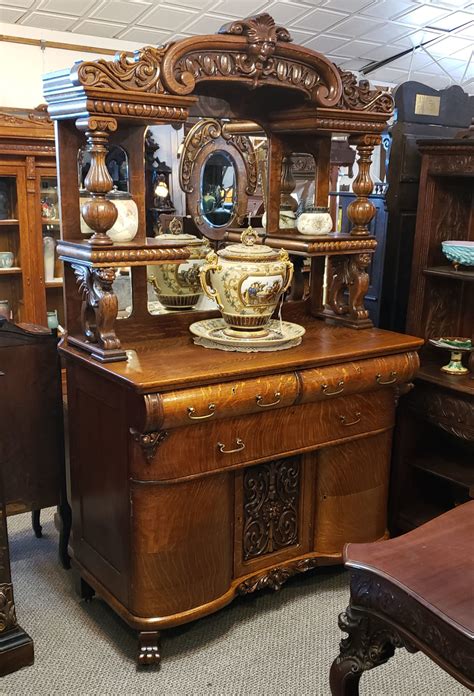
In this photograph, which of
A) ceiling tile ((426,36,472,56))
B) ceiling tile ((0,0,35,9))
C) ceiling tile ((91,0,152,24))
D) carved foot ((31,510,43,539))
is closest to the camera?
carved foot ((31,510,43,539))

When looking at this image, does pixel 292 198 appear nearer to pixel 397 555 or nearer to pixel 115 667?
pixel 397 555

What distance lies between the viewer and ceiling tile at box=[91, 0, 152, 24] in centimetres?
393

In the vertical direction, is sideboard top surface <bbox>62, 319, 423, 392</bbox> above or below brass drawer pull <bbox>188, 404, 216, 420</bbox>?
above

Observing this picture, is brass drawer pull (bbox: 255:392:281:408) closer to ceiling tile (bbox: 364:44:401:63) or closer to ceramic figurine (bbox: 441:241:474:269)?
ceramic figurine (bbox: 441:241:474:269)

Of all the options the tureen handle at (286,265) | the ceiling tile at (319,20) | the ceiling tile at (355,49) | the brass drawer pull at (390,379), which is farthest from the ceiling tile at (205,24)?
the brass drawer pull at (390,379)

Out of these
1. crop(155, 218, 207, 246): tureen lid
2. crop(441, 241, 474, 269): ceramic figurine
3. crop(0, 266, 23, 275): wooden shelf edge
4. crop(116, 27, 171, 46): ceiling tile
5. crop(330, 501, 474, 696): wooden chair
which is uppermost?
crop(116, 27, 171, 46): ceiling tile

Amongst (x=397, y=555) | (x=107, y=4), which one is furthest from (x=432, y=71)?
(x=397, y=555)

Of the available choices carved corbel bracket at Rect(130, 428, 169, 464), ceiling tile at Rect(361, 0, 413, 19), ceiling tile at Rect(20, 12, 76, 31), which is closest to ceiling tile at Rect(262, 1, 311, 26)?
ceiling tile at Rect(361, 0, 413, 19)

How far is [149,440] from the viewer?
1.97 meters

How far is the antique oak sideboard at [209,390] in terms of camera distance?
2035 mm

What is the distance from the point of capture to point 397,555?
155 cm

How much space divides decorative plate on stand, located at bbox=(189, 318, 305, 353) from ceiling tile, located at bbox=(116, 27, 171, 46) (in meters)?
2.56

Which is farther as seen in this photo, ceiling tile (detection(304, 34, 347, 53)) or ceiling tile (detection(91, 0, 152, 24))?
ceiling tile (detection(304, 34, 347, 53))

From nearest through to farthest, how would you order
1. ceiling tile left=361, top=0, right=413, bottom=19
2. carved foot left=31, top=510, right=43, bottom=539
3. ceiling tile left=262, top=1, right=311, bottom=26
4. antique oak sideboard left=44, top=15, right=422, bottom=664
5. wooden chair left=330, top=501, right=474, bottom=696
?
wooden chair left=330, top=501, right=474, bottom=696 → antique oak sideboard left=44, top=15, right=422, bottom=664 → carved foot left=31, top=510, right=43, bottom=539 → ceiling tile left=262, top=1, right=311, bottom=26 → ceiling tile left=361, top=0, right=413, bottom=19
